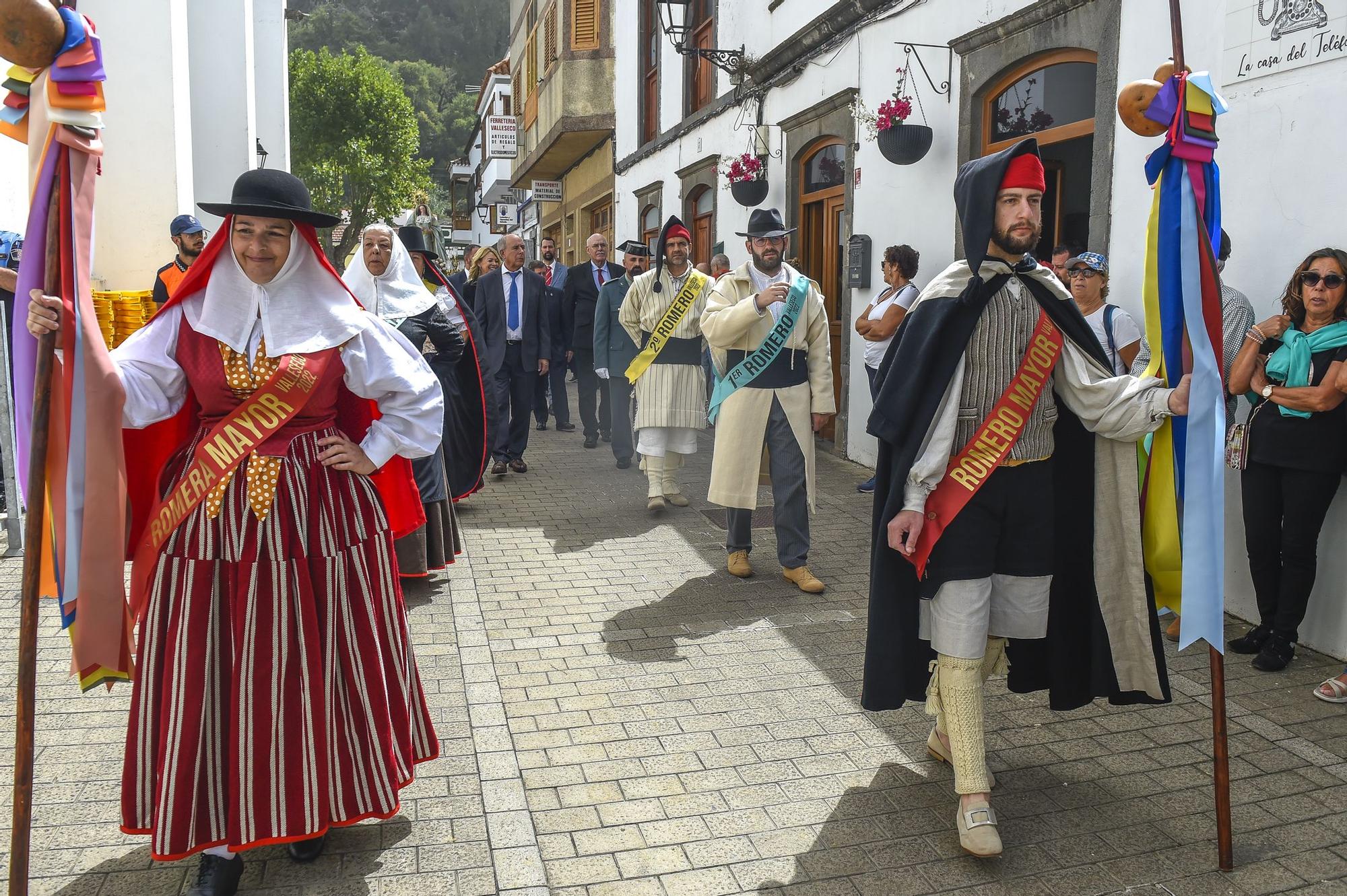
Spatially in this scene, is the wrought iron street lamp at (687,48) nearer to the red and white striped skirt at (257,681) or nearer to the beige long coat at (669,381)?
the beige long coat at (669,381)

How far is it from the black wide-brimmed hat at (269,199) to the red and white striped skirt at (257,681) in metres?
0.60

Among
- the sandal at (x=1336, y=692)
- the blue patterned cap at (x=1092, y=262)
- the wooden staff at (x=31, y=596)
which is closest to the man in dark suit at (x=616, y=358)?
the blue patterned cap at (x=1092, y=262)

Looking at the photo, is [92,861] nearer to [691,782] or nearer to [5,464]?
[691,782]

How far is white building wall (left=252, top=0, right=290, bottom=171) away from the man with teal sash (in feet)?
52.2

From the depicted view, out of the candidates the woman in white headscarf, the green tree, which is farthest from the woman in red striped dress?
the green tree

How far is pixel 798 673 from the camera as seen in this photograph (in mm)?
4824

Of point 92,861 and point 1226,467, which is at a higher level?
point 1226,467

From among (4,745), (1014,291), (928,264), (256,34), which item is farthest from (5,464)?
(256,34)

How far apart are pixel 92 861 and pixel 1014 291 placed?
320 centimetres

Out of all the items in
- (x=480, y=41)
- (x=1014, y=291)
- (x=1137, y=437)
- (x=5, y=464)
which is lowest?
(x=5, y=464)

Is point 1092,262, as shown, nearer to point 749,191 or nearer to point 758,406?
point 758,406

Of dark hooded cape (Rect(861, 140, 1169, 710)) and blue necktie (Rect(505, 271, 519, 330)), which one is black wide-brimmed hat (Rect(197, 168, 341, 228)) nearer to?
dark hooded cape (Rect(861, 140, 1169, 710))

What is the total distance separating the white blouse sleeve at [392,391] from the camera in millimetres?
3139

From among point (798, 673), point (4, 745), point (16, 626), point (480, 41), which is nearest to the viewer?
point (4, 745)
